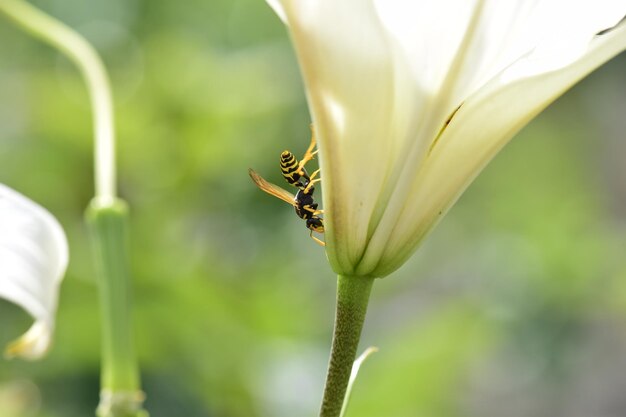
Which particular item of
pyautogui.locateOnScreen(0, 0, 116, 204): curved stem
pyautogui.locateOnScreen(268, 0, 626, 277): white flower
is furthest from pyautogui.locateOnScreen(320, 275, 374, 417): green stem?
pyautogui.locateOnScreen(0, 0, 116, 204): curved stem

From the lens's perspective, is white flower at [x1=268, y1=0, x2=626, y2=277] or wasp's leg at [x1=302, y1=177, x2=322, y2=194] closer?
white flower at [x1=268, y1=0, x2=626, y2=277]

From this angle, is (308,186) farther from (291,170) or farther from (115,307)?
(115,307)

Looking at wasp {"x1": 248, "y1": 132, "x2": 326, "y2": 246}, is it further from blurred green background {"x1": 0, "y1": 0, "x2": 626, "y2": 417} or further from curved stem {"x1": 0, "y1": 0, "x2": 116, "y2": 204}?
blurred green background {"x1": 0, "y1": 0, "x2": 626, "y2": 417}

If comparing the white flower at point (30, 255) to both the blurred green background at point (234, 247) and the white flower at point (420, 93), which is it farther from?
the blurred green background at point (234, 247)

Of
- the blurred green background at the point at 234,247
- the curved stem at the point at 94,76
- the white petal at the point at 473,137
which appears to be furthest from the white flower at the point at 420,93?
the blurred green background at the point at 234,247

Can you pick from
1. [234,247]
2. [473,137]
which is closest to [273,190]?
[473,137]

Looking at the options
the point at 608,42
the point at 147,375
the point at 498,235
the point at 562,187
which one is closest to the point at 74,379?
the point at 147,375
